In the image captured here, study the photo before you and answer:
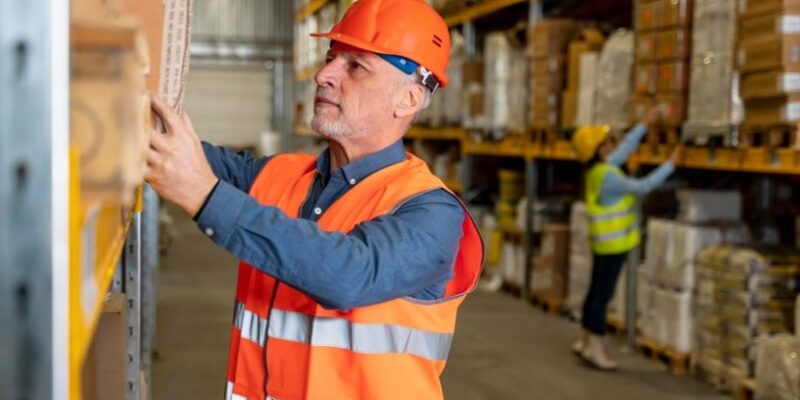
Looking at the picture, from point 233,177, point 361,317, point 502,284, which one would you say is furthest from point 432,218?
point 502,284

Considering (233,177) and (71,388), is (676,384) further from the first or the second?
(71,388)

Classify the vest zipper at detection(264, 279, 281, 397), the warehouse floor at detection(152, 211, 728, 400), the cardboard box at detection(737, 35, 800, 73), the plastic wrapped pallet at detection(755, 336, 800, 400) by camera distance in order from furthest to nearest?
the warehouse floor at detection(152, 211, 728, 400), the cardboard box at detection(737, 35, 800, 73), the plastic wrapped pallet at detection(755, 336, 800, 400), the vest zipper at detection(264, 279, 281, 397)

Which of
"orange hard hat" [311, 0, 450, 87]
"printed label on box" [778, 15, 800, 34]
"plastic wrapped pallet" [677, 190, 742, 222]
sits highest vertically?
"printed label on box" [778, 15, 800, 34]

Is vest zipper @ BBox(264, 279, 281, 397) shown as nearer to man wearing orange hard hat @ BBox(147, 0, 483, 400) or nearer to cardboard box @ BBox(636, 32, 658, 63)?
man wearing orange hard hat @ BBox(147, 0, 483, 400)

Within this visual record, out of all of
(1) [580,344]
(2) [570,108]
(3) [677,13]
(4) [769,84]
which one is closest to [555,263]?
(2) [570,108]

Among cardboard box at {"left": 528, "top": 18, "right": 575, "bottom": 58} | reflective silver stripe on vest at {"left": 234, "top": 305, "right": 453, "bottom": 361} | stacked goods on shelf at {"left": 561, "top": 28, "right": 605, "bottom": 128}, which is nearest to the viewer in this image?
reflective silver stripe on vest at {"left": 234, "top": 305, "right": 453, "bottom": 361}

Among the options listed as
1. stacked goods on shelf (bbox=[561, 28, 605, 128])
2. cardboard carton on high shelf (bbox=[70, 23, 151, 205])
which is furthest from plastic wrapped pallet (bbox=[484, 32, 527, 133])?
cardboard carton on high shelf (bbox=[70, 23, 151, 205])

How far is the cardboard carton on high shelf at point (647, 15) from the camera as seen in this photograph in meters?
7.52

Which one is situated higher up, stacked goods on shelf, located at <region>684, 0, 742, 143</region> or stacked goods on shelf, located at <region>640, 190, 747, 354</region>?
stacked goods on shelf, located at <region>684, 0, 742, 143</region>

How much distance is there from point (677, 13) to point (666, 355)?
8.04 ft

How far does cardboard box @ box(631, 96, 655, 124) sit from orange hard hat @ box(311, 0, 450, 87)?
5328mm

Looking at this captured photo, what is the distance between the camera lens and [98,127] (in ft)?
3.56

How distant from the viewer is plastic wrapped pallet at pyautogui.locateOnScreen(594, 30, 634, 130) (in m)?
8.15

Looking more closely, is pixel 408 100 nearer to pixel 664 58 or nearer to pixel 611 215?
pixel 664 58
